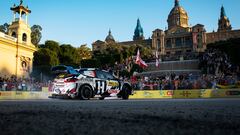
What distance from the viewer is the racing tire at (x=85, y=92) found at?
1430cm

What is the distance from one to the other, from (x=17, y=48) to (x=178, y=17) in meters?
129

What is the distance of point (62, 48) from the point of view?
2746 inches

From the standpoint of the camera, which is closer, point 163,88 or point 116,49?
point 163,88

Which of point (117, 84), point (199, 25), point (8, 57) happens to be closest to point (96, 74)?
point (117, 84)

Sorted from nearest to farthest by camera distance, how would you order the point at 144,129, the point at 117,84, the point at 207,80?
the point at 144,129 < the point at 117,84 < the point at 207,80

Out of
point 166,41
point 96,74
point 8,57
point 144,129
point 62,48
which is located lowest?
point 144,129

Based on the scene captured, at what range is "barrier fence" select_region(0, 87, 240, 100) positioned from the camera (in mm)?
24234

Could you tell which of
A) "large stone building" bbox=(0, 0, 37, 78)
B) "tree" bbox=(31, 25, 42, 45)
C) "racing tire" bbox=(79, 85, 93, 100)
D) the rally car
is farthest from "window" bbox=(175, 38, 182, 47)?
"racing tire" bbox=(79, 85, 93, 100)

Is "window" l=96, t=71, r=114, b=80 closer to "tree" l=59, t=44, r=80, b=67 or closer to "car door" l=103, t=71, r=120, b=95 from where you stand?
"car door" l=103, t=71, r=120, b=95

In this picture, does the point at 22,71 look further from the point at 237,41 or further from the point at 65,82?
the point at 237,41

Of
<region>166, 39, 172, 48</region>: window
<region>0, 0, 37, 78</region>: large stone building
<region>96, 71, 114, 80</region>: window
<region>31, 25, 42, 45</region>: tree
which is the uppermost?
<region>166, 39, 172, 48</region>: window

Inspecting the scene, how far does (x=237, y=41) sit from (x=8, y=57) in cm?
5778

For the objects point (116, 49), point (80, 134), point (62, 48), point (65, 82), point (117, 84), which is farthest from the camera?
point (116, 49)

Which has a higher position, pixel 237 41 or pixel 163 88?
pixel 237 41
